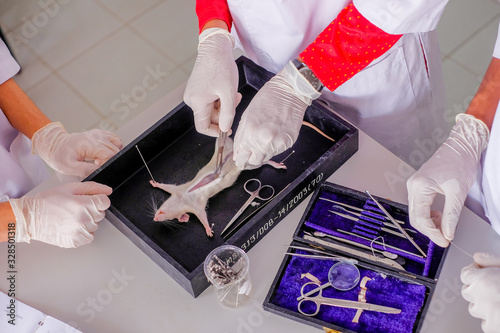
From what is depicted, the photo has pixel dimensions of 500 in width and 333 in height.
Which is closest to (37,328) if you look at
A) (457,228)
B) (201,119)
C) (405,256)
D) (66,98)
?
(201,119)

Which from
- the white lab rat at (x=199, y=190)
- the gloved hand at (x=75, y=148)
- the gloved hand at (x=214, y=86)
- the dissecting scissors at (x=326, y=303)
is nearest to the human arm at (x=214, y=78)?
the gloved hand at (x=214, y=86)

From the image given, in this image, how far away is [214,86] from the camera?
1.65 metres

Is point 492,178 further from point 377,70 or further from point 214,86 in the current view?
point 214,86

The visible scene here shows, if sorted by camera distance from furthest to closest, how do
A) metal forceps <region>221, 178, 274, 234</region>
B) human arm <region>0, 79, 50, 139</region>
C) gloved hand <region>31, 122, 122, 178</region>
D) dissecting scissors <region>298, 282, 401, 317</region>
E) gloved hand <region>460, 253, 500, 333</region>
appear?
human arm <region>0, 79, 50, 139</region> < gloved hand <region>31, 122, 122, 178</region> < metal forceps <region>221, 178, 274, 234</region> < dissecting scissors <region>298, 282, 401, 317</region> < gloved hand <region>460, 253, 500, 333</region>

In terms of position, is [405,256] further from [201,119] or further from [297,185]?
[201,119]

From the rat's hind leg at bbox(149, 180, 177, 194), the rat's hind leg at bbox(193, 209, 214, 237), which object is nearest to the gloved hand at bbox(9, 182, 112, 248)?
the rat's hind leg at bbox(149, 180, 177, 194)

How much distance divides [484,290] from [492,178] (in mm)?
373

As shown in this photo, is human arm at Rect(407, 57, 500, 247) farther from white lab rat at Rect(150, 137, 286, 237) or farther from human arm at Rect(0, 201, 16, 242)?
human arm at Rect(0, 201, 16, 242)

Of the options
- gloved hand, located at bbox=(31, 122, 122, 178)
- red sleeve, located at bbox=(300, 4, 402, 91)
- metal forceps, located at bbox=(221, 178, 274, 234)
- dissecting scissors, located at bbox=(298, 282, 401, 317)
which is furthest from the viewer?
gloved hand, located at bbox=(31, 122, 122, 178)

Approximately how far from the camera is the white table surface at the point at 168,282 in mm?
1426

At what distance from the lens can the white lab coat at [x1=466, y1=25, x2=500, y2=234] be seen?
1422mm

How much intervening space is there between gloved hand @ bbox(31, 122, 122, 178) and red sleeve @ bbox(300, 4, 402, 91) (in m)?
0.71

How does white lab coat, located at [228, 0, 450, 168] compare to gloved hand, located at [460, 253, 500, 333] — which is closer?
gloved hand, located at [460, 253, 500, 333]

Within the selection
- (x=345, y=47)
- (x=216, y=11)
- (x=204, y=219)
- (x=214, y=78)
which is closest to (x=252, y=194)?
(x=204, y=219)
